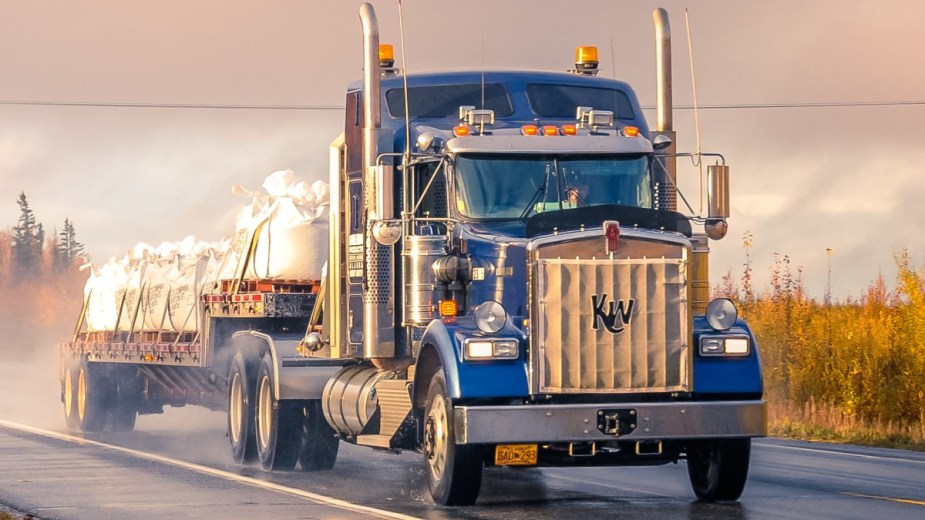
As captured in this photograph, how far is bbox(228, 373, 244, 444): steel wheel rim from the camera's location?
1933cm

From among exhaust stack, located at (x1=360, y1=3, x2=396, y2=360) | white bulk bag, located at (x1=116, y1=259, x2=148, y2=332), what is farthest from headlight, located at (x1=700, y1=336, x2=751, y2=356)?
white bulk bag, located at (x1=116, y1=259, x2=148, y2=332)

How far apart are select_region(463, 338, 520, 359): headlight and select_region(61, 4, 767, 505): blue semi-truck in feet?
0.04

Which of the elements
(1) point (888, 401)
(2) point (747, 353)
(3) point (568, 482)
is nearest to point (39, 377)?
(1) point (888, 401)

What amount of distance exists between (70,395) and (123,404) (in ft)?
6.84

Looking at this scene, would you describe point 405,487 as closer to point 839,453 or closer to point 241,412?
point 241,412

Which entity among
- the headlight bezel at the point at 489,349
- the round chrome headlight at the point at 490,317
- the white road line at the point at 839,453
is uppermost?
the round chrome headlight at the point at 490,317

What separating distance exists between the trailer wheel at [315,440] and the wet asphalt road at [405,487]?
9.3 inches

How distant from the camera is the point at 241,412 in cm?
1922

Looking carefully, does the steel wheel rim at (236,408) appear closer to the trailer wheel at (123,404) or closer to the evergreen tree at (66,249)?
the trailer wheel at (123,404)

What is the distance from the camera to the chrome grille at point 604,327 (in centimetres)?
1280

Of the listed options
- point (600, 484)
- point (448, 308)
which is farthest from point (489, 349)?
point (600, 484)

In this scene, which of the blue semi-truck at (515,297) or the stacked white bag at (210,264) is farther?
the stacked white bag at (210,264)

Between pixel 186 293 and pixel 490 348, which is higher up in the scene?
pixel 186 293

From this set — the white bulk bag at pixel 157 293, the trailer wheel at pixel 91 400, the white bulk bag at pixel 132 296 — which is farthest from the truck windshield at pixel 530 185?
the trailer wheel at pixel 91 400
